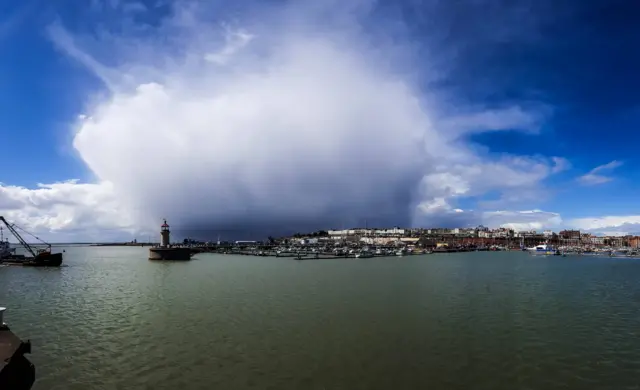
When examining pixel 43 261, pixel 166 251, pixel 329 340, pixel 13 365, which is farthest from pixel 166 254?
pixel 13 365

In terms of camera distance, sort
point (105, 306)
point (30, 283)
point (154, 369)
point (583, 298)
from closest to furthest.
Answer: point (154, 369)
point (105, 306)
point (583, 298)
point (30, 283)

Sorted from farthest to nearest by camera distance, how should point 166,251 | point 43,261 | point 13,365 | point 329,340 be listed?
point 166,251 → point 43,261 → point 329,340 → point 13,365

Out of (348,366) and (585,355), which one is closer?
(348,366)

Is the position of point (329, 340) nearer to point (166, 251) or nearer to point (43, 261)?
point (43, 261)

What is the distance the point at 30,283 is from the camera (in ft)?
177

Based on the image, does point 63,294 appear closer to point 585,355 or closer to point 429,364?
point 429,364

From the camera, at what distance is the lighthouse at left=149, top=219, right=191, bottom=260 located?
11188cm

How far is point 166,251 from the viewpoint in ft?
367

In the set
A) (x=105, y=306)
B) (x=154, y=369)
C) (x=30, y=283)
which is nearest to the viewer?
(x=154, y=369)

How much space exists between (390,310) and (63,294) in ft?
117

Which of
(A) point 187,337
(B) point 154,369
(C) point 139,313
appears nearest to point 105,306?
(C) point 139,313

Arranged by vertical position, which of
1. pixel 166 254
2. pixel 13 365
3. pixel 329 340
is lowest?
pixel 329 340

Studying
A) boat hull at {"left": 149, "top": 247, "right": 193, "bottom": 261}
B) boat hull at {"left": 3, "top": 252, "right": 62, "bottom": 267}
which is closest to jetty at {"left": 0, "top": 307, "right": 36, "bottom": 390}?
boat hull at {"left": 3, "top": 252, "right": 62, "bottom": 267}

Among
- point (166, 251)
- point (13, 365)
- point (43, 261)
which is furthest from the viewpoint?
point (166, 251)
